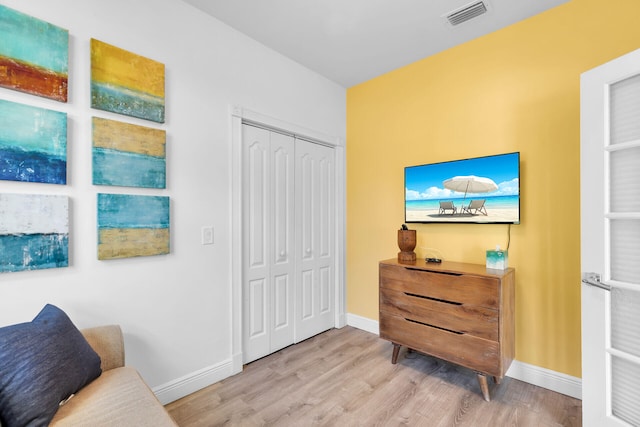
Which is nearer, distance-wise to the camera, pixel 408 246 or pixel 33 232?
pixel 33 232

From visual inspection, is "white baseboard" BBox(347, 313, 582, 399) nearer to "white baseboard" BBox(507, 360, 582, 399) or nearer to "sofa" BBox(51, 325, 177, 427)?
"white baseboard" BBox(507, 360, 582, 399)

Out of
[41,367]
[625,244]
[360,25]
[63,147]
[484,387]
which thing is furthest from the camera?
[360,25]

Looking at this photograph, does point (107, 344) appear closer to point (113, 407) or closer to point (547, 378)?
point (113, 407)

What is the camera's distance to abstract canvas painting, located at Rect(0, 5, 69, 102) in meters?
1.40

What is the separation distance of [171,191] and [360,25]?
1.91 meters

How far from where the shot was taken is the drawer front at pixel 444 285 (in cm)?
195

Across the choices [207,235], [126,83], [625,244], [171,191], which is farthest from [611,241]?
[126,83]

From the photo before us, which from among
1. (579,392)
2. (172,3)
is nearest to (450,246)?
(579,392)

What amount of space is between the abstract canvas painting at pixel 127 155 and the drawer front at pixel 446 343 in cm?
207

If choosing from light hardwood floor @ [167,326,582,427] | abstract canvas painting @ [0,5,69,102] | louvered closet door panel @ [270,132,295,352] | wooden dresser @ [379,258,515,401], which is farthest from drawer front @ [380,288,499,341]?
abstract canvas painting @ [0,5,69,102]

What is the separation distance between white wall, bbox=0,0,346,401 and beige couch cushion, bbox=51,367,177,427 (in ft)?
1.65

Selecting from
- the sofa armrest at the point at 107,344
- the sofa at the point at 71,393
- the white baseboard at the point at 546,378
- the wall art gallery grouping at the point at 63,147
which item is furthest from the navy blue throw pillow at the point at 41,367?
the white baseboard at the point at 546,378

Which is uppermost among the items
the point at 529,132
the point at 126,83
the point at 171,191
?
the point at 126,83

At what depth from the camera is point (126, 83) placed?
5.82 ft
